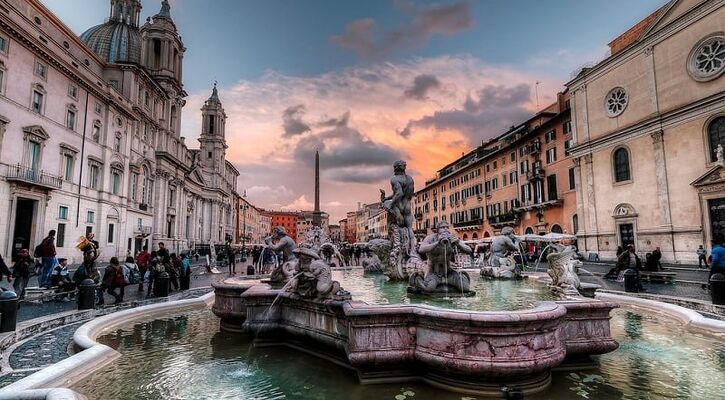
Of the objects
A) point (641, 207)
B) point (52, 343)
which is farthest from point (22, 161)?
point (641, 207)

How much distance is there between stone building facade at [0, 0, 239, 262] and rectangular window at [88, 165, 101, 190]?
89 mm

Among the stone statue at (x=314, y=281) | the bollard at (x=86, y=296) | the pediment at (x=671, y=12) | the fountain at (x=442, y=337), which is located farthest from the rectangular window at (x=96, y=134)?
the pediment at (x=671, y=12)

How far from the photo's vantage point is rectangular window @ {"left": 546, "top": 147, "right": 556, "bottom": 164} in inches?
1484

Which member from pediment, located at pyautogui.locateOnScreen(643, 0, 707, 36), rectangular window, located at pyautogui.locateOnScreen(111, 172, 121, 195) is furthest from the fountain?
rectangular window, located at pyautogui.locateOnScreen(111, 172, 121, 195)

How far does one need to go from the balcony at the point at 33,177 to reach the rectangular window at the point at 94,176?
→ 179 inches

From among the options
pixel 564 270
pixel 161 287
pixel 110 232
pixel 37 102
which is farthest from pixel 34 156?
pixel 564 270

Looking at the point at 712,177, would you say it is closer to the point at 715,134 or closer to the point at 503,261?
the point at 715,134

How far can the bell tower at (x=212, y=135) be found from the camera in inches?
3374

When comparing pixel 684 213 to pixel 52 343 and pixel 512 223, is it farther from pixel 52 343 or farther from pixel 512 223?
pixel 52 343

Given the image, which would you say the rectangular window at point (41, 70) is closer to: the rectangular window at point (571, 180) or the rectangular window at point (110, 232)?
the rectangular window at point (110, 232)

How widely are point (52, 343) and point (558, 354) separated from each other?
7.93 metres

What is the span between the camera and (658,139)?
26.2 meters

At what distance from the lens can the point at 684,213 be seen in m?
24.5

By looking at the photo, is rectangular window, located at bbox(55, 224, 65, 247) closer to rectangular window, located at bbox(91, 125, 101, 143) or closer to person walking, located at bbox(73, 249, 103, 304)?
rectangular window, located at bbox(91, 125, 101, 143)
